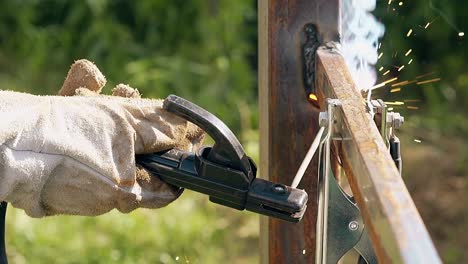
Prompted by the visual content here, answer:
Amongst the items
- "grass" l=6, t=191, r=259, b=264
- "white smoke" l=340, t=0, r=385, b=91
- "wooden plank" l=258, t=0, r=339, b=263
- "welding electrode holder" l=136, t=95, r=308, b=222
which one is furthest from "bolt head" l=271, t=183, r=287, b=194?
"grass" l=6, t=191, r=259, b=264

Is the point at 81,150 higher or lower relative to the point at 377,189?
lower

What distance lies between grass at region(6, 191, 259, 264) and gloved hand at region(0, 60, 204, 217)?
2170 mm

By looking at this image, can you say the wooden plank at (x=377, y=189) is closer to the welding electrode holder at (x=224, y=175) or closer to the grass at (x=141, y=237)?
the welding electrode holder at (x=224, y=175)

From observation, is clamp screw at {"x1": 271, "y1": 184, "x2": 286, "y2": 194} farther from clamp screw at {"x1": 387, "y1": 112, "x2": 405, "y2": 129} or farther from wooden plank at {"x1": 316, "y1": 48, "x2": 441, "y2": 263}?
clamp screw at {"x1": 387, "y1": 112, "x2": 405, "y2": 129}

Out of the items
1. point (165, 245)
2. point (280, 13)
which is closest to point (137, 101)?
point (280, 13)

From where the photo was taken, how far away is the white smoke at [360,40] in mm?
2084

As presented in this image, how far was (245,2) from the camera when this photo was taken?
503cm

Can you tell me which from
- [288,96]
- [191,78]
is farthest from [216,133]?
[191,78]

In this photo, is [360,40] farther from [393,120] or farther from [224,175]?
→ [224,175]

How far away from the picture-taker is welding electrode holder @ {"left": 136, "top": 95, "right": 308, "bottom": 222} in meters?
1.53

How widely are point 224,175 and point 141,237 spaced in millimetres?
2500

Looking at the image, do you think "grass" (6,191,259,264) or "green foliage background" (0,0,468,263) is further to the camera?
"green foliage background" (0,0,468,263)

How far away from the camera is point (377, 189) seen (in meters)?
Answer: 1.20

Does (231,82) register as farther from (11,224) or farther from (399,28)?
(11,224)
